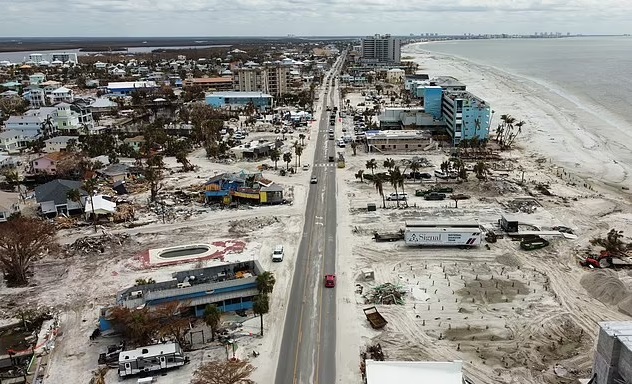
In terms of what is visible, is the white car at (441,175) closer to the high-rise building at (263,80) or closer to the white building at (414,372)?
the white building at (414,372)

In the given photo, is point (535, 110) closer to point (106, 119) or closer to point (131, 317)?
point (106, 119)

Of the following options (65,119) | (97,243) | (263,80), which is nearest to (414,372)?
(97,243)

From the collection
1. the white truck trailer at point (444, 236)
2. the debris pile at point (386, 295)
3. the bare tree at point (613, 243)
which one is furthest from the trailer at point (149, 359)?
the bare tree at point (613, 243)

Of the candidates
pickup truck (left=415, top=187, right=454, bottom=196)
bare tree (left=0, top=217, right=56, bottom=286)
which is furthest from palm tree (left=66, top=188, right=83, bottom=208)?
pickup truck (left=415, top=187, right=454, bottom=196)

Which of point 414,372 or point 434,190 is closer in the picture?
point 414,372

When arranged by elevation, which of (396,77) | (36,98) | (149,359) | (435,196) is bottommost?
(149,359)

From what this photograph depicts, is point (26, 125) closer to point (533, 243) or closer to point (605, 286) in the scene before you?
point (533, 243)

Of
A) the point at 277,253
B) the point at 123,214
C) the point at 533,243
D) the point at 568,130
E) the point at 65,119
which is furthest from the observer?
the point at 65,119
